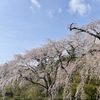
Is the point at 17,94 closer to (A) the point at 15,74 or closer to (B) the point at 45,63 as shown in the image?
(A) the point at 15,74

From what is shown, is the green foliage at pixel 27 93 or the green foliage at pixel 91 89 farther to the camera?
the green foliage at pixel 27 93

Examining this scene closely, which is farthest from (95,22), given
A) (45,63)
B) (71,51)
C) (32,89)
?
(32,89)

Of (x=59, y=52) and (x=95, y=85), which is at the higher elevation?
(x=59, y=52)

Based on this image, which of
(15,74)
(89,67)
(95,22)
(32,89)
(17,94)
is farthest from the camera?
(17,94)

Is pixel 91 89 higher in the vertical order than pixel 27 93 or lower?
lower

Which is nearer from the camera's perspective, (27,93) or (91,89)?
(91,89)

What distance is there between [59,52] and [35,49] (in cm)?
233

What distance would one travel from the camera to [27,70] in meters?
12.3

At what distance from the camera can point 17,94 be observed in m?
15.7

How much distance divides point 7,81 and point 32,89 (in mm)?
2707

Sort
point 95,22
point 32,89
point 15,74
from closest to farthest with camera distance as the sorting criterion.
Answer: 1. point 95,22
2. point 15,74
3. point 32,89

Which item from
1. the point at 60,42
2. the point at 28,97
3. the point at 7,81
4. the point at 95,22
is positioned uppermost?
the point at 60,42

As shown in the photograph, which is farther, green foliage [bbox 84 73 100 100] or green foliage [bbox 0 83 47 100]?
green foliage [bbox 0 83 47 100]

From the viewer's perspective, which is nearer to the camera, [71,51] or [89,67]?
[89,67]
